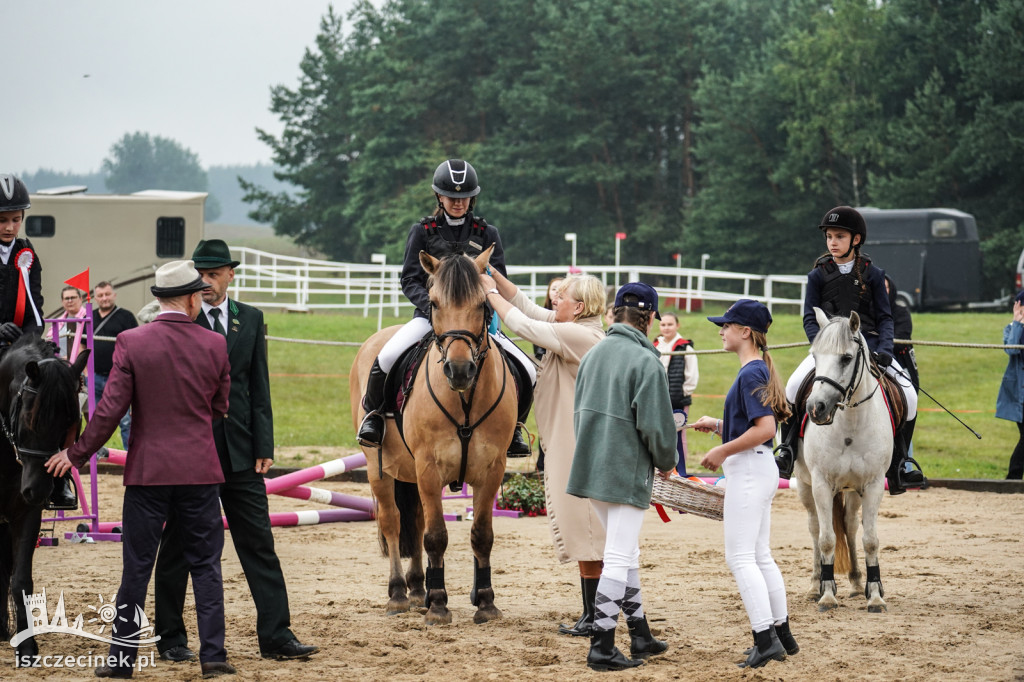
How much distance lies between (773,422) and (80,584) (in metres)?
4.98

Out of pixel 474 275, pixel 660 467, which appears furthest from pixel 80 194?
pixel 660 467

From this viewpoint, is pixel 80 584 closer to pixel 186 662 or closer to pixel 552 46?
pixel 186 662

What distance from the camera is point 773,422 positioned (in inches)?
225

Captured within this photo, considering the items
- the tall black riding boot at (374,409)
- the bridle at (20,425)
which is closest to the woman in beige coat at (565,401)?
the tall black riding boot at (374,409)

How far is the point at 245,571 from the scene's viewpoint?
5.99 meters

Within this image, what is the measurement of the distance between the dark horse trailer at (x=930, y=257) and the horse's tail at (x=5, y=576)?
82.8ft

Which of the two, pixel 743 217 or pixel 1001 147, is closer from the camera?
pixel 1001 147

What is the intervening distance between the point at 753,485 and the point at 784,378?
15605 millimetres

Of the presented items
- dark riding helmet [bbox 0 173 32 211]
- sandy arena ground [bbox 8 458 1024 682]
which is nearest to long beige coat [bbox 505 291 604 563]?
sandy arena ground [bbox 8 458 1024 682]

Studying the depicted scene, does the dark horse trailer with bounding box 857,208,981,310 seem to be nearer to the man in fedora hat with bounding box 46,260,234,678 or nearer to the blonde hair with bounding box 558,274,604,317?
the blonde hair with bounding box 558,274,604,317

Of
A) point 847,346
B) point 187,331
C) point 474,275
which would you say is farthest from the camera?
point 847,346

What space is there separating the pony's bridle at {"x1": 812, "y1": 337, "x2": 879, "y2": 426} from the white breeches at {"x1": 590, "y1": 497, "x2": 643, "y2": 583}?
189 cm

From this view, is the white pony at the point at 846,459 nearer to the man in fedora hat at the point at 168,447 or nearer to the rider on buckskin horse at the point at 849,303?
the rider on buckskin horse at the point at 849,303

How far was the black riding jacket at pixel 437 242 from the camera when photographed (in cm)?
739
